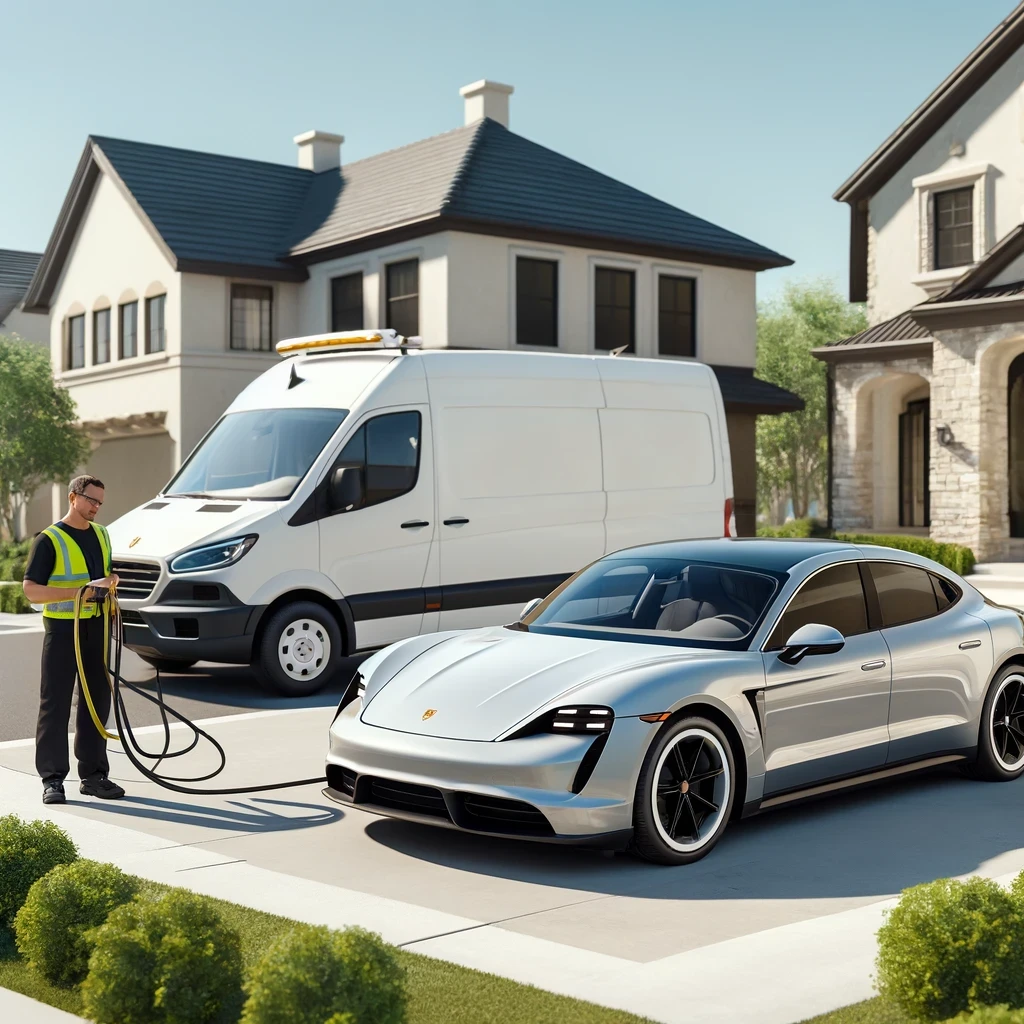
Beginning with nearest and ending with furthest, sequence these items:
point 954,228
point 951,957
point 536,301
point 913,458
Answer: point 951,957 < point 536,301 < point 954,228 < point 913,458

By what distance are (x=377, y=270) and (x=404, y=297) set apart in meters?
0.94

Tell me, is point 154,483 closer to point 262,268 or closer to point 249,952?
point 262,268

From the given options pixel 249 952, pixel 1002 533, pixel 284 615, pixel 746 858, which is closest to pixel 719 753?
pixel 746 858

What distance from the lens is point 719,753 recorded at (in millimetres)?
6906

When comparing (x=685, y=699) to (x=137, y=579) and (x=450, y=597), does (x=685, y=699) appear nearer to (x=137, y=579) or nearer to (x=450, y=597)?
(x=450, y=597)

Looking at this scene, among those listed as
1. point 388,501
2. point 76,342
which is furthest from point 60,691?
point 76,342

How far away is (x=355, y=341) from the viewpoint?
1366 cm

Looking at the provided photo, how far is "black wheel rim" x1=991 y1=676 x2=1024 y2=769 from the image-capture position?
862 cm

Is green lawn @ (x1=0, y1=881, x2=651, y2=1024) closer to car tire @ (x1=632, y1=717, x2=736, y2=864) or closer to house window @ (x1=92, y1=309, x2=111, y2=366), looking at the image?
car tire @ (x1=632, y1=717, x2=736, y2=864)

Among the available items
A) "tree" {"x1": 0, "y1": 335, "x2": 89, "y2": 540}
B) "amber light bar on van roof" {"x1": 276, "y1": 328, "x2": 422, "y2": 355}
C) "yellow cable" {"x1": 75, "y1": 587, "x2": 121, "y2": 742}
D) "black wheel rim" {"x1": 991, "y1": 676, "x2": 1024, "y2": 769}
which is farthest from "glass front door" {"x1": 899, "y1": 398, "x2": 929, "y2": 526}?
"yellow cable" {"x1": 75, "y1": 587, "x2": 121, "y2": 742}

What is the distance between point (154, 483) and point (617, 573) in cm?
2610

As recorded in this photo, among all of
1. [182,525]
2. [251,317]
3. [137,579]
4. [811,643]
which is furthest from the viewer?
[251,317]

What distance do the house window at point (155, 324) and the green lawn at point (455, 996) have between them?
87.9 ft

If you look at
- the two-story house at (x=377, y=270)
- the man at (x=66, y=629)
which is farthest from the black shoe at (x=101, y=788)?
the two-story house at (x=377, y=270)
